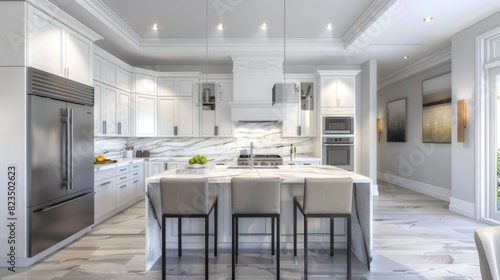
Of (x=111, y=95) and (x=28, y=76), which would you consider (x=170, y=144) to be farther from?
(x=28, y=76)

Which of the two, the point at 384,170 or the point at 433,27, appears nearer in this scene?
the point at 433,27

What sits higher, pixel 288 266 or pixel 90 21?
pixel 90 21

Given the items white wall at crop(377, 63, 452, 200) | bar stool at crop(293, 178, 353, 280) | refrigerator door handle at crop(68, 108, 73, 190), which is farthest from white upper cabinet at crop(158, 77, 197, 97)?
white wall at crop(377, 63, 452, 200)

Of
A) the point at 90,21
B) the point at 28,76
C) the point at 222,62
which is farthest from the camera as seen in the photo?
the point at 222,62

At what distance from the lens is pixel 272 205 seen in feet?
7.60

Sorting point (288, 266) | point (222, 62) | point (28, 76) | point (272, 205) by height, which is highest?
point (222, 62)

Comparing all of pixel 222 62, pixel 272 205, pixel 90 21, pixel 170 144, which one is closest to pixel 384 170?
pixel 222 62

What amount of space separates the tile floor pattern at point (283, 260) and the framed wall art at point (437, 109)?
2314mm

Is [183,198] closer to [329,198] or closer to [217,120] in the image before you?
[329,198]

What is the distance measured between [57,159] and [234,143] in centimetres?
353

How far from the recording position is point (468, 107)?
162 inches

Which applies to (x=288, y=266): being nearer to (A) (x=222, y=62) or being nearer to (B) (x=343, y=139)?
(B) (x=343, y=139)

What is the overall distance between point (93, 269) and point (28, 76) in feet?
6.54

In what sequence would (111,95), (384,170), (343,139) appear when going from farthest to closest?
(384,170)
(343,139)
(111,95)
